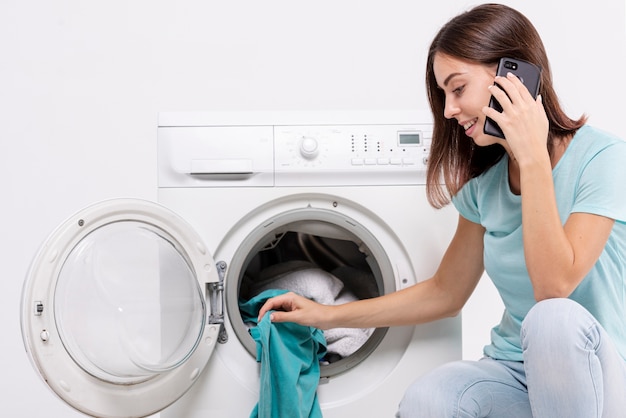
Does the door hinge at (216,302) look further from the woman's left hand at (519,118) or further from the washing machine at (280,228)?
the woman's left hand at (519,118)

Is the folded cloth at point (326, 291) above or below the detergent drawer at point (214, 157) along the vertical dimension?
below

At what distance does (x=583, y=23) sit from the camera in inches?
93.0

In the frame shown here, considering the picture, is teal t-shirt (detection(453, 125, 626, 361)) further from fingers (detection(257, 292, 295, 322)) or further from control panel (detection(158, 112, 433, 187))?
fingers (detection(257, 292, 295, 322))

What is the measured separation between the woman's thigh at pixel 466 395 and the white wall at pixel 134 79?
3.57 ft

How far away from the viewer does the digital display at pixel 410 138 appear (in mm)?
1604

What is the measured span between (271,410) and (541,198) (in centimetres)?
67

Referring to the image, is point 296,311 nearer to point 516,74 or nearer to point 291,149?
point 291,149

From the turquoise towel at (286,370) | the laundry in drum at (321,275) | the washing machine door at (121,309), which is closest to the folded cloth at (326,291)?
the laundry in drum at (321,275)

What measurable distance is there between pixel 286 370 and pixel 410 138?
545mm

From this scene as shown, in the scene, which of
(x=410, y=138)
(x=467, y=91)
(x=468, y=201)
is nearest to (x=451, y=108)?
(x=467, y=91)

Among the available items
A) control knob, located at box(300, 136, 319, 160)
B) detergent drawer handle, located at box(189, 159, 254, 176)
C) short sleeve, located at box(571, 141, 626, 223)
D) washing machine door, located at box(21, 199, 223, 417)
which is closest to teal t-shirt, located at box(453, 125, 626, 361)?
short sleeve, located at box(571, 141, 626, 223)

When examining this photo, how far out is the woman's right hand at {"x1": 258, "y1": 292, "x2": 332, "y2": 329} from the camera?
147 centimetres

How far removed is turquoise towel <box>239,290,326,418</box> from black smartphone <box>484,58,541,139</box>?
57cm

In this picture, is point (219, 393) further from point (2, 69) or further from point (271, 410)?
point (2, 69)
